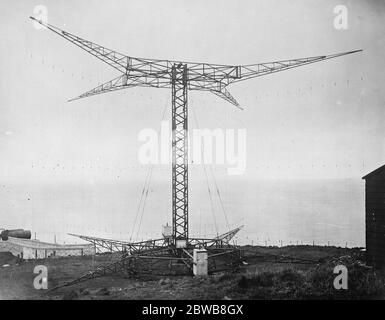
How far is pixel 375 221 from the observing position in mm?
18422

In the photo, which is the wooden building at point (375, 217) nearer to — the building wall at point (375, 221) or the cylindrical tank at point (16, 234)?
the building wall at point (375, 221)

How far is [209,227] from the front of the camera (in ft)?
302

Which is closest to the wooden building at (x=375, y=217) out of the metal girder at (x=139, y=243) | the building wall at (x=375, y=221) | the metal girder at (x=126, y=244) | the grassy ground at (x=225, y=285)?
the building wall at (x=375, y=221)

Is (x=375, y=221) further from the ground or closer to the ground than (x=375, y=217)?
closer to the ground

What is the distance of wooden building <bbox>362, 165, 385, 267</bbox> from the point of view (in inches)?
705

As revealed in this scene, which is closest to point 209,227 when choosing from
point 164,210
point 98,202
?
point 164,210

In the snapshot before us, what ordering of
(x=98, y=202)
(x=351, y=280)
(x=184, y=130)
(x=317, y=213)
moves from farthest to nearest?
1. (x=98, y=202)
2. (x=317, y=213)
3. (x=184, y=130)
4. (x=351, y=280)

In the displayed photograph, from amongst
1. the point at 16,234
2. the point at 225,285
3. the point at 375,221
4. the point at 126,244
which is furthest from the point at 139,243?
the point at 16,234

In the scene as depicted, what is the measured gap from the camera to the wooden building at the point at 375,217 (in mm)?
17900

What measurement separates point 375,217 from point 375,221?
0.72ft

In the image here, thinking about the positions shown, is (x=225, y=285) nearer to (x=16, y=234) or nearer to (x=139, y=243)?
(x=139, y=243)

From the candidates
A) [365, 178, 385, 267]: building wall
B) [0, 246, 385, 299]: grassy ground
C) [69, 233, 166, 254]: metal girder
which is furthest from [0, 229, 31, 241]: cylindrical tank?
[365, 178, 385, 267]: building wall
